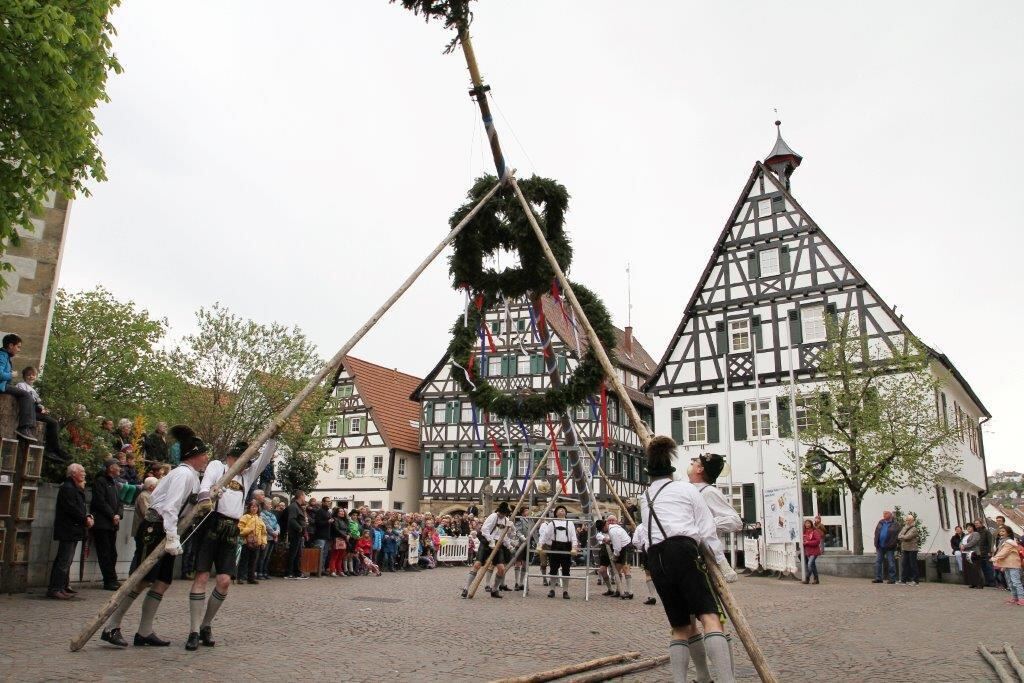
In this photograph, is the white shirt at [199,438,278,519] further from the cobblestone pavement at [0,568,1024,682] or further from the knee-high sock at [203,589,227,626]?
the cobblestone pavement at [0,568,1024,682]

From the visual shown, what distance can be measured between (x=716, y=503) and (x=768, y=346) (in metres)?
28.8

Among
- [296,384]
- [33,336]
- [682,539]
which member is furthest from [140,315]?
[682,539]

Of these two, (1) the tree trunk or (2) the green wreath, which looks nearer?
(2) the green wreath

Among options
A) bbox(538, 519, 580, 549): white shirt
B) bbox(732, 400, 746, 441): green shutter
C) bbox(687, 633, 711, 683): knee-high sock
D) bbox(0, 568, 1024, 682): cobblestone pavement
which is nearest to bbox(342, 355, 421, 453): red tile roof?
bbox(732, 400, 746, 441): green shutter

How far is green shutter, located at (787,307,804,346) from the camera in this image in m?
33.3

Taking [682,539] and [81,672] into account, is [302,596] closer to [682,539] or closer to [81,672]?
[81,672]

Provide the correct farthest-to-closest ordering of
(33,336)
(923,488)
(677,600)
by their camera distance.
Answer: (923,488)
(33,336)
(677,600)

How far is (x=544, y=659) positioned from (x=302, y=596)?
25.1ft

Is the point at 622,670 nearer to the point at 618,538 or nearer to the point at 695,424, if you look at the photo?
the point at 618,538

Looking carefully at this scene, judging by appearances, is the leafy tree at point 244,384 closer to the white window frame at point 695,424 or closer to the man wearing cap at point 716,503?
the white window frame at point 695,424

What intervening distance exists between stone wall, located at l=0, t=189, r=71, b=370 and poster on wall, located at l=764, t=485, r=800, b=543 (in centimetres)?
1814

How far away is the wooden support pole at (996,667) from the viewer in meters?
6.90

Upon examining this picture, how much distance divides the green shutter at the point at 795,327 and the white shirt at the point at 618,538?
2004 cm

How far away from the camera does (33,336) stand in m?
15.6
